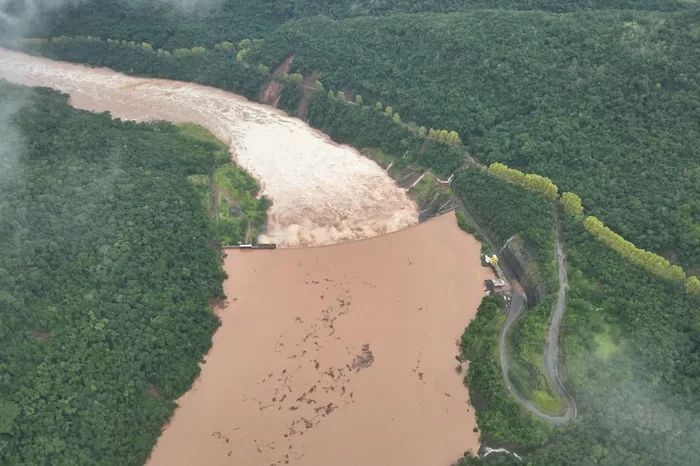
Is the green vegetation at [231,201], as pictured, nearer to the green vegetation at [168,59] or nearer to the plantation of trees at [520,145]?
the plantation of trees at [520,145]

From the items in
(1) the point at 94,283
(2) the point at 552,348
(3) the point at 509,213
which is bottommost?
(1) the point at 94,283

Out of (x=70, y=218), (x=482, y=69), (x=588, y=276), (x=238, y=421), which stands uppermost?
(x=482, y=69)

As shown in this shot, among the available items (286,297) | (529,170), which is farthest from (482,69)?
(286,297)

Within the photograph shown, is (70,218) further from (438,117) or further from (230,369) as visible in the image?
(438,117)

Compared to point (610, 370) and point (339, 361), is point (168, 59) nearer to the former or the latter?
point (339, 361)

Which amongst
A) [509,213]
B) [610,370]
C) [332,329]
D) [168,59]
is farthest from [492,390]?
[168,59]

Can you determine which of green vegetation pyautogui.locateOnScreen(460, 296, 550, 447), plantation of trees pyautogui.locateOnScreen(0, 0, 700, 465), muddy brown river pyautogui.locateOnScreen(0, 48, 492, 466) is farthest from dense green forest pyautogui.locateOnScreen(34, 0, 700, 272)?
green vegetation pyautogui.locateOnScreen(460, 296, 550, 447)
